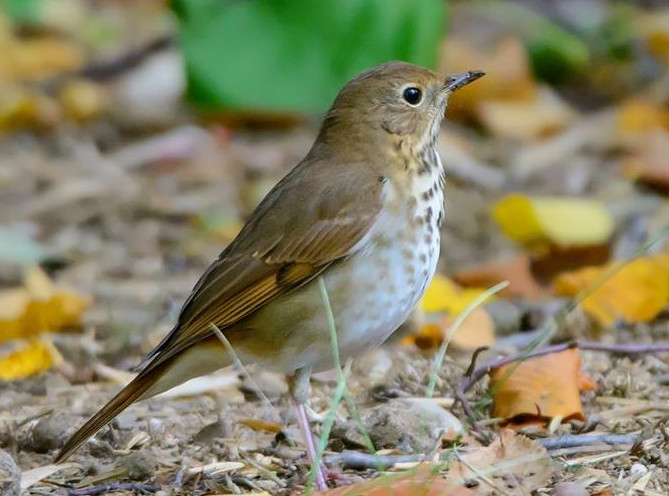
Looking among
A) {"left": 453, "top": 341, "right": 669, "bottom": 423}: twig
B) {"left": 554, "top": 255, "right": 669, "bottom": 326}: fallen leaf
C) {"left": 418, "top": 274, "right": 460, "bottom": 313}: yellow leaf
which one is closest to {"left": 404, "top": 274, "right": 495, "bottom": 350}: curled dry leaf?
{"left": 418, "top": 274, "right": 460, "bottom": 313}: yellow leaf

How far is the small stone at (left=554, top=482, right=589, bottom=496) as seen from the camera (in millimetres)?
3488

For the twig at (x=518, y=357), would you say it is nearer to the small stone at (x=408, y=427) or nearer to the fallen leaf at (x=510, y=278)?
the small stone at (x=408, y=427)

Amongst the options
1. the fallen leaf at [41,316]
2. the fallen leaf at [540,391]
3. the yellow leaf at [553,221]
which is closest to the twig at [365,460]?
the fallen leaf at [540,391]

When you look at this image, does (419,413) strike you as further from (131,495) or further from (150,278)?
(150,278)

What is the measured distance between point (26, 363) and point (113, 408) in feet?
3.59

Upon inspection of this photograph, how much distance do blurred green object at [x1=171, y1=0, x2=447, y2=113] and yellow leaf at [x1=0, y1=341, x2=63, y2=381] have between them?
7.80ft

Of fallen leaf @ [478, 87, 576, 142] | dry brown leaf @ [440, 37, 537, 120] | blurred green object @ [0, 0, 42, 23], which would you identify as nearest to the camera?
fallen leaf @ [478, 87, 576, 142]

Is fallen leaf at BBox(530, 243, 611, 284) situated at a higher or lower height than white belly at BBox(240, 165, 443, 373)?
higher

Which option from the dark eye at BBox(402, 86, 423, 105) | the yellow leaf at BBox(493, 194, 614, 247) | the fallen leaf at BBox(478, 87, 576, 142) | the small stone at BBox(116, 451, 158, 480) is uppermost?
→ the fallen leaf at BBox(478, 87, 576, 142)

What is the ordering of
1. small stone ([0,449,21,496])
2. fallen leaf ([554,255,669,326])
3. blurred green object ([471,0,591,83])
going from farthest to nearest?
blurred green object ([471,0,591,83]) < fallen leaf ([554,255,669,326]) < small stone ([0,449,21,496])

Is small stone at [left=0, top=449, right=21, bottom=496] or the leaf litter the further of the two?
the leaf litter

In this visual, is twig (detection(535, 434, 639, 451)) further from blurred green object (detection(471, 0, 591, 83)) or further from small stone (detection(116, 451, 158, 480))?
blurred green object (detection(471, 0, 591, 83))

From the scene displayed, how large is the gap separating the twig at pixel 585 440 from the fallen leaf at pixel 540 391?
19 cm

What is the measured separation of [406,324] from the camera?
544 centimetres
